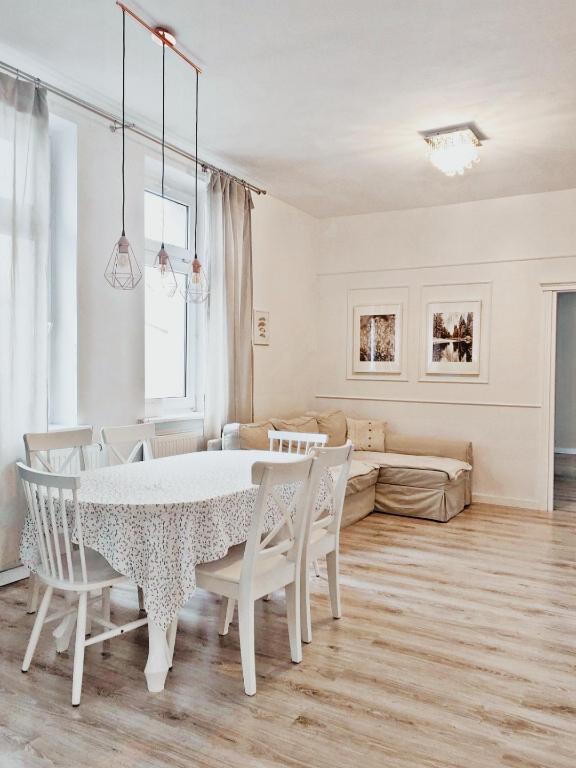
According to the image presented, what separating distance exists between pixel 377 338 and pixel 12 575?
4.22 metres

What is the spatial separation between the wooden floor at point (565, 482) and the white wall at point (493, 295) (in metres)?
0.47

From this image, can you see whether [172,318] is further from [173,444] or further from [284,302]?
[284,302]

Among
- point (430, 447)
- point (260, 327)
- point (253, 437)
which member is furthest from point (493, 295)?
point (253, 437)

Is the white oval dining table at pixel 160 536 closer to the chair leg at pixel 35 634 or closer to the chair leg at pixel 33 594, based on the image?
the chair leg at pixel 35 634

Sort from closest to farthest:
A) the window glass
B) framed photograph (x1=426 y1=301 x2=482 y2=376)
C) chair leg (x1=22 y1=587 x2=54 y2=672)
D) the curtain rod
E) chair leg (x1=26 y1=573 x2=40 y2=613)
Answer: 1. chair leg (x1=22 y1=587 x2=54 y2=672)
2. chair leg (x1=26 y1=573 x2=40 y2=613)
3. the curtain rod
4. the window glass
5. framed photograph (x1=426 y1=301 x2=482 y2=376)

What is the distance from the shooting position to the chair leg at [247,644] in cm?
236

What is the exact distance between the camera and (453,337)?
20.0 ft

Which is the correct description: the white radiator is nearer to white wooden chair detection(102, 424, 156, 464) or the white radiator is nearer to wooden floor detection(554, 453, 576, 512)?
white wooden chair detection(102, 424, 156, 464)

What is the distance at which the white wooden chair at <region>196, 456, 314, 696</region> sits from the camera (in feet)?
7.64

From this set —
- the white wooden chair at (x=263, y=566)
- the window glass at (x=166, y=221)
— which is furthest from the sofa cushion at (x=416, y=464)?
the white wooden chair at (x=263, y=566)

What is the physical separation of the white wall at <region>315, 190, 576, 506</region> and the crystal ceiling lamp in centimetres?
167

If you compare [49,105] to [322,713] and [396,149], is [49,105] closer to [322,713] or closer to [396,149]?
[396,149]

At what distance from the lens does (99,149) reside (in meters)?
3.94

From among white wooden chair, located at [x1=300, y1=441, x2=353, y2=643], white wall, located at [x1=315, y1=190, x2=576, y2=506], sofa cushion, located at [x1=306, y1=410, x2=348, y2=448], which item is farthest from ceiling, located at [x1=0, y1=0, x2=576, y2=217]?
sofa cushion, located at [x1=306, y1=410, x2=348, y2=448]
